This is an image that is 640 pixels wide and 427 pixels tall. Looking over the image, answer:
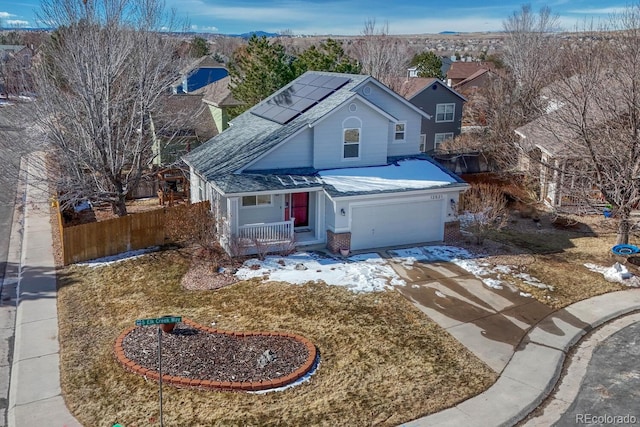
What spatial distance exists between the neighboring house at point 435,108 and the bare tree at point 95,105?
75.2 feet

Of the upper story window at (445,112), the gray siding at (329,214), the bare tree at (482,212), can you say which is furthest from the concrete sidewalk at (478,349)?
the upper story window at (445,112)

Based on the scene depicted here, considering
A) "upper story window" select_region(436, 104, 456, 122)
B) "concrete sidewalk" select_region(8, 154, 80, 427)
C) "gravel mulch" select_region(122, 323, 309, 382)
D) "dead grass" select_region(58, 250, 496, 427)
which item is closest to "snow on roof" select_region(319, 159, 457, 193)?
"dead grass" select_region(58, 250, 496, 427)

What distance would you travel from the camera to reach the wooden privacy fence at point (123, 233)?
1866 cm

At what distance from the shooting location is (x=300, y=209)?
21.1 metres

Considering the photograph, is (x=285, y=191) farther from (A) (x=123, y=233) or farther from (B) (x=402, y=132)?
(B) (x=402, y=132)

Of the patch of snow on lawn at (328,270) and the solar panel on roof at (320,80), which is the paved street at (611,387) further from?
the solar panel on roof at (320,80)

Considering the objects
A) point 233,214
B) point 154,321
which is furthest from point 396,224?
point 154,321

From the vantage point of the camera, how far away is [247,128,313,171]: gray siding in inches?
790

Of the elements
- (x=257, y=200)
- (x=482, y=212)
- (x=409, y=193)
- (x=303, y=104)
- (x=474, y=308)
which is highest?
(x=303, y=104)

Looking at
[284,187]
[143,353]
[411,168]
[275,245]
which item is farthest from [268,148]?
[143,353]

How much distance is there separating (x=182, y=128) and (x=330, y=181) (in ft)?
37.7

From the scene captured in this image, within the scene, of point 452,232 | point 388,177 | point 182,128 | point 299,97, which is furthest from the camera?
point 182,128

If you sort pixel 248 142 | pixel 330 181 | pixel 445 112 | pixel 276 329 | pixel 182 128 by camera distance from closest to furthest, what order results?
1. pixel 276 329
2. pixel 330 181
3. pixel 248 142
4. pixel 182 128
5. pixel 445 112

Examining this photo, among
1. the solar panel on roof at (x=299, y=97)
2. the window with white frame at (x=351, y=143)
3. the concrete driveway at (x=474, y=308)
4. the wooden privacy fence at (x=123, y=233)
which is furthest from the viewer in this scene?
the solar panel on roof at (x=299, y=97)
